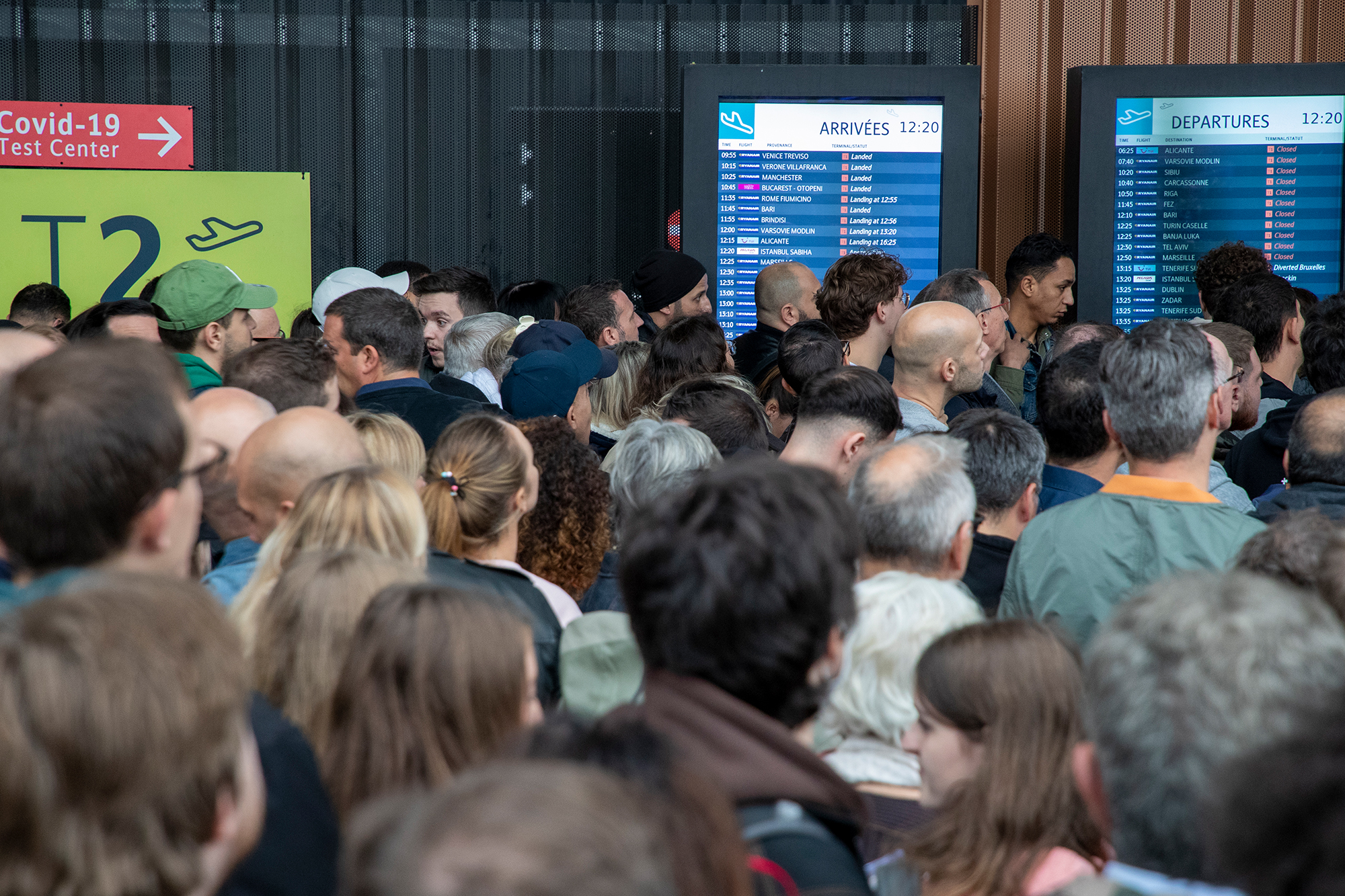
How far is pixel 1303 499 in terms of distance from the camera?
293 cm

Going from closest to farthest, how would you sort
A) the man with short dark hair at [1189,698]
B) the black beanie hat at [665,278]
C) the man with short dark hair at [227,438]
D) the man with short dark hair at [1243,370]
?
the man with short dark hair at [1189,698] < the man with short dark hair at [227,438] < the man with short dark hair at [1243,370] < the black beanie hat at [665,278]

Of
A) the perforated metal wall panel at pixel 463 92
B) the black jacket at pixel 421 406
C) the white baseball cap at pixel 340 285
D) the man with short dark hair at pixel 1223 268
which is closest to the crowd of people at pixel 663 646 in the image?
the black jacket at pixel 421 406

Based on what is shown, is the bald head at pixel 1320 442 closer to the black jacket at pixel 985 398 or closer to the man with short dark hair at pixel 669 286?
the black jacket at pixel 985 398

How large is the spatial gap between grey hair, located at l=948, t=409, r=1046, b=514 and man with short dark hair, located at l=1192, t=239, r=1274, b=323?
289cm

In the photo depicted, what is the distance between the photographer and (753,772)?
4.24 feet

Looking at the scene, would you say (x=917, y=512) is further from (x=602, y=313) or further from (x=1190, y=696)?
(x=602, y=313)

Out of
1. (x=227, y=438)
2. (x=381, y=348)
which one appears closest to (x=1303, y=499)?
(x=227, y=438)

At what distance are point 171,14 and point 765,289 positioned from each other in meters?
3.11

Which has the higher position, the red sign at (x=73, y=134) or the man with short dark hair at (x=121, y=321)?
the red sign at (x=73, y=134)

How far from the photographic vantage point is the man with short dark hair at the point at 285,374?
10.9 ft

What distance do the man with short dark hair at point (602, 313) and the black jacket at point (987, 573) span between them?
98.6 inches

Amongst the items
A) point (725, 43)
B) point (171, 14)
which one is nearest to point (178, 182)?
point (171, 14)

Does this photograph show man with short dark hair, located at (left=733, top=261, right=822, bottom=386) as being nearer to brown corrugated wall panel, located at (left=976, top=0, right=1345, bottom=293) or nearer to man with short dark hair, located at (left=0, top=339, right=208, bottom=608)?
brown corrugated wall panel, located at (left=976, top=0, right=1345, bottom=293)

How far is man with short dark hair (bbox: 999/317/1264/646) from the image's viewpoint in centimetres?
250
